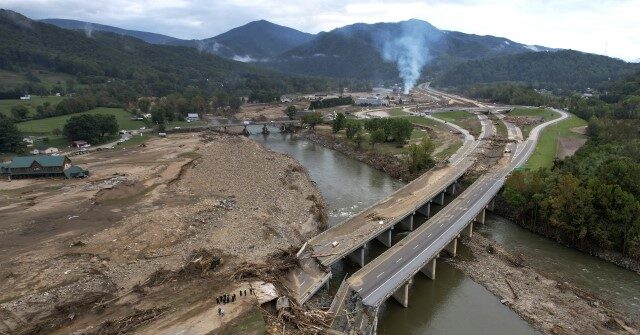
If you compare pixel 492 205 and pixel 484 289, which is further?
pixel 492 205

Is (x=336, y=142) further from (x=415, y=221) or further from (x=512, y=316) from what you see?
(x=512, y=316)

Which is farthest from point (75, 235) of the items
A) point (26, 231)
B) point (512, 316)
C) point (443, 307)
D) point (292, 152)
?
point (292, 152)

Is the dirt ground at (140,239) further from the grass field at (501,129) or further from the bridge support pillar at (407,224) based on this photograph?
the grass field at (501,129)

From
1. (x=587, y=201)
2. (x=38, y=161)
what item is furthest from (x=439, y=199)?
(x=38, y=161)

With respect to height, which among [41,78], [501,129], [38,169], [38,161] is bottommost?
[38,169]

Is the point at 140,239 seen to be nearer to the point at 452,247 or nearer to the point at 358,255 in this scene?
the point at 358,255

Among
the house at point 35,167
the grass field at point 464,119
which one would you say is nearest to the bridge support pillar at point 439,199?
the grass field at point 464,119

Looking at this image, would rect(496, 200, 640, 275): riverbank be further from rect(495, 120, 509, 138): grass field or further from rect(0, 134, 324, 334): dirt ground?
rect(495, 120, 509, 138): grass field
